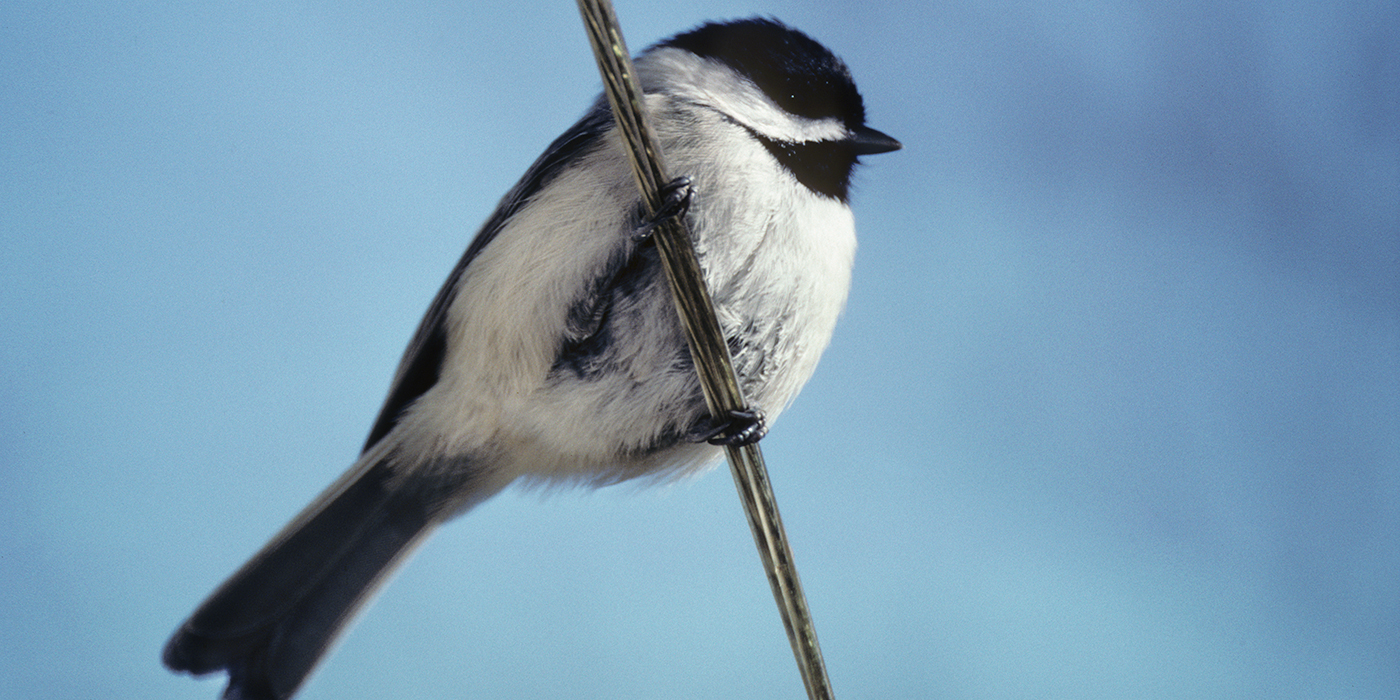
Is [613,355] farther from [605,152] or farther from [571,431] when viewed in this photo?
[605,152]

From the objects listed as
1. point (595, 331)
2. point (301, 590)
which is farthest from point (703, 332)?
point (301, 590)

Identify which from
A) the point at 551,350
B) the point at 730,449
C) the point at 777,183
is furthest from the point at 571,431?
the point at 777,183

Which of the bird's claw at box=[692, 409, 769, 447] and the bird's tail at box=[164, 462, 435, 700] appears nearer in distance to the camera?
the bird's claw at box=[692, 409, 769, 447]

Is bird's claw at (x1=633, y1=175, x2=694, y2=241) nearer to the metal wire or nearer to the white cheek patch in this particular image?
the metal wire

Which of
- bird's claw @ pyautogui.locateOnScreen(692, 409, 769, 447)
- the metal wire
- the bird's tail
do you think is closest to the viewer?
the metal wire

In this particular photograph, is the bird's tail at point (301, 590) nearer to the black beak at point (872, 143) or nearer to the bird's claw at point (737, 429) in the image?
the bird's claw at point (737, 429)

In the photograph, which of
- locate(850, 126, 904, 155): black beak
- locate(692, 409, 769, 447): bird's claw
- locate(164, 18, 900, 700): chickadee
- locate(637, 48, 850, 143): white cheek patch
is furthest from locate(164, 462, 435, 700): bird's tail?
locate(850, 126, 904, 155): black beak

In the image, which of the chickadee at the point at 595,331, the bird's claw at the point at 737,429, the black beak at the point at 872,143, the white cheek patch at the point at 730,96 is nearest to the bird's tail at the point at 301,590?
the chickadee at the point at 595,331
